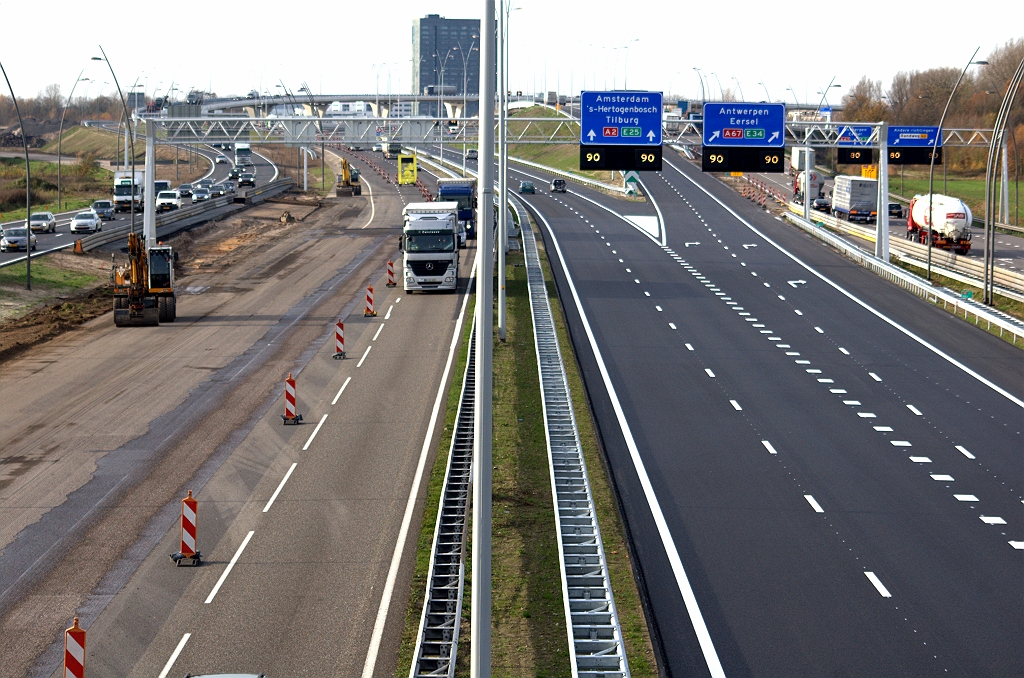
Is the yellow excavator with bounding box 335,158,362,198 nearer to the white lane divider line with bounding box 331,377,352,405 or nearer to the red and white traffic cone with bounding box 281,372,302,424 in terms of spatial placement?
the white lane divider line with bounding box 331,377,352,405

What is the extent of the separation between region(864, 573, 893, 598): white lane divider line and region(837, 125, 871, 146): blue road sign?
144ft

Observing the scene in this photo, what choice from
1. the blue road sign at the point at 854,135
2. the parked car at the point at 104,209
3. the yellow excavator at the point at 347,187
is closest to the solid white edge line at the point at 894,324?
the blue road sign at the point at 854,135

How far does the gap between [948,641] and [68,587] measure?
13.2 meters

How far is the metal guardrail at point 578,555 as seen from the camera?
15.0 m

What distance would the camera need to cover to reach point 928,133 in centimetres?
6391

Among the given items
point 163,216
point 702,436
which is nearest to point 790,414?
point 702,436

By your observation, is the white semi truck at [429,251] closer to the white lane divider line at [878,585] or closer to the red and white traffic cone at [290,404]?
the red and white traffic cone at [290,404]

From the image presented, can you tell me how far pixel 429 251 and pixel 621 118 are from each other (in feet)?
33.8

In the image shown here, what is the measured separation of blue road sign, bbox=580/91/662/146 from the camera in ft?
171

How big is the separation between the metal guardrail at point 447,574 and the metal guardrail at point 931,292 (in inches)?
939

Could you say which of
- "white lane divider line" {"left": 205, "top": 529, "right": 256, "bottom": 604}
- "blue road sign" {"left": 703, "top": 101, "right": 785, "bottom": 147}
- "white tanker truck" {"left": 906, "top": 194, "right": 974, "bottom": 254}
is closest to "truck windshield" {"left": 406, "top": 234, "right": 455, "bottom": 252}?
"blue road sign" {"left": 703, "top": 101, "right": 785, "bottom": 147}

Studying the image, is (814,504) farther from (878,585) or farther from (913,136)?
(913,136)

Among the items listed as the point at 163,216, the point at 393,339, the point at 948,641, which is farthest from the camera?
the point at 163,216

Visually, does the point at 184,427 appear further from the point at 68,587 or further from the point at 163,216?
the point at 163,216
